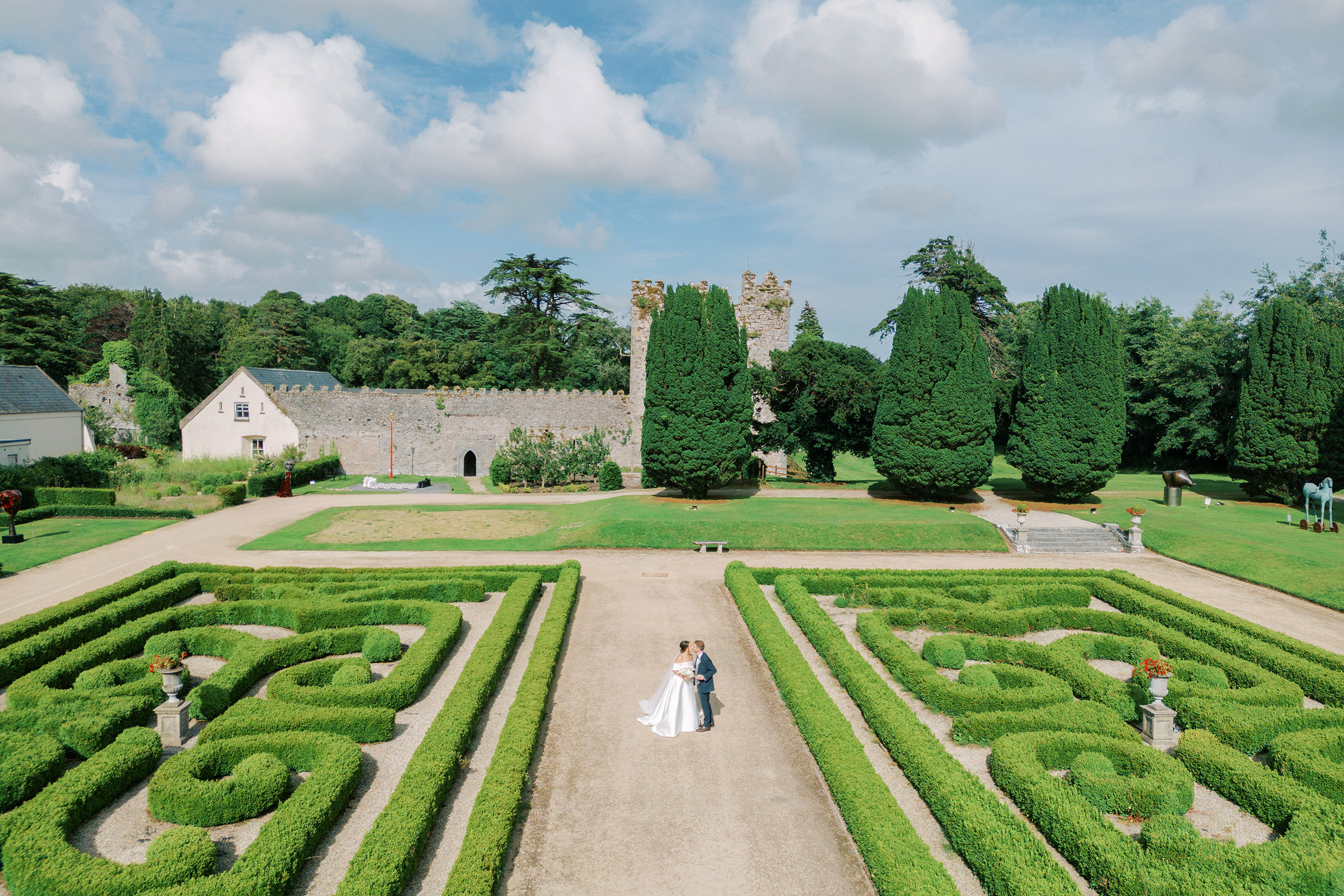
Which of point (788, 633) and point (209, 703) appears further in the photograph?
point (788, 633)

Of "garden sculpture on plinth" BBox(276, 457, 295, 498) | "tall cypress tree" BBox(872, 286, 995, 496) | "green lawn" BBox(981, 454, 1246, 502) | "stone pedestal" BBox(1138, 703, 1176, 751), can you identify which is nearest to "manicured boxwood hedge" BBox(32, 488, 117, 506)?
"garden sculpture on plinth" BBox(276, 457, 295, 498)

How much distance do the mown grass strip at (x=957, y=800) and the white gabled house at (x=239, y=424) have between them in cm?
4171

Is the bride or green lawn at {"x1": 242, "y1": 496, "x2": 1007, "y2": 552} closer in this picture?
the bride

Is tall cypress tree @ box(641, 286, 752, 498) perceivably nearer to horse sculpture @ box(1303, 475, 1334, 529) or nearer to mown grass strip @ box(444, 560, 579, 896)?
mown grass strip @ box(444, 560, 579, 896)

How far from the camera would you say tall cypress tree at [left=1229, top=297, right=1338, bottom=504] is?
3081cm

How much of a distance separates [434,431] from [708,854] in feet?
136

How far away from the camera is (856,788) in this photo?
30.6 feet

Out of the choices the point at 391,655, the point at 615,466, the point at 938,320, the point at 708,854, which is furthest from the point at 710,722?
the point at 615,466

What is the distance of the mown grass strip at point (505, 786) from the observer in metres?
7.66

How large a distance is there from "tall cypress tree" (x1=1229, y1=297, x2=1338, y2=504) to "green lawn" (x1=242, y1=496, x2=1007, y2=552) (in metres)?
15.1

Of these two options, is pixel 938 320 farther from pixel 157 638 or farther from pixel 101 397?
pixel 101 397

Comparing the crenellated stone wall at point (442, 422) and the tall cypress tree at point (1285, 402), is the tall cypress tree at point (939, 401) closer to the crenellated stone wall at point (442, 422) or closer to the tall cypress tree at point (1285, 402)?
the tall cypress tree at point (1285, 402)

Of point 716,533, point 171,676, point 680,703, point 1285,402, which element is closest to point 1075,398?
point 1285,402

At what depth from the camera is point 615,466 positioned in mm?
39719
